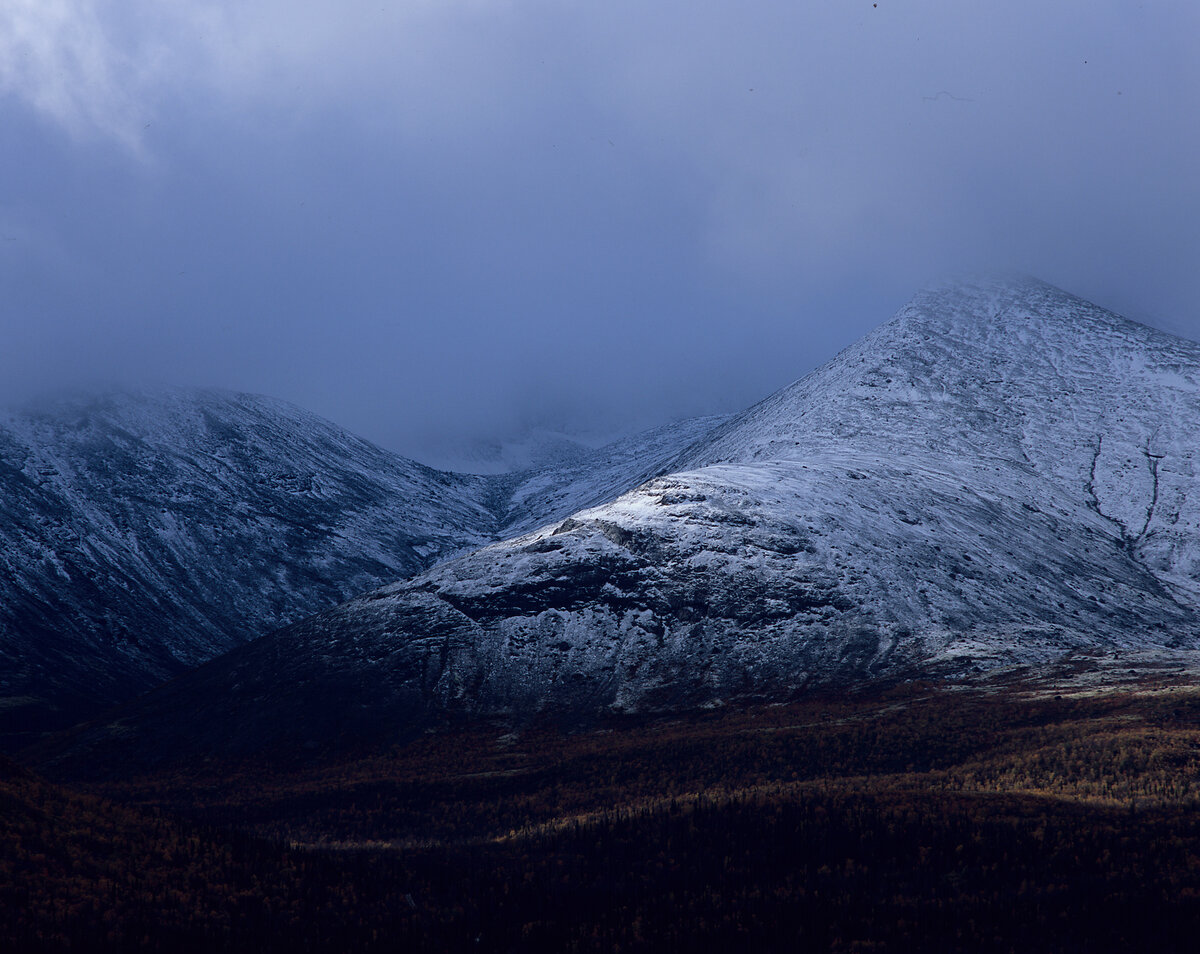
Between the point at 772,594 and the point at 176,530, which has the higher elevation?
the point at 176,530

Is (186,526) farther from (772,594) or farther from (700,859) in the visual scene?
(700,859)

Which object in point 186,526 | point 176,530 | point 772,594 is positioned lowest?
point 772,594

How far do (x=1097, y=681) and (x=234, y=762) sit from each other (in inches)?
1987

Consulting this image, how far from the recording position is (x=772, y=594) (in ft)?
218

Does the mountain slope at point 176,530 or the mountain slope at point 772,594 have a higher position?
the mountain slope at point 176,530

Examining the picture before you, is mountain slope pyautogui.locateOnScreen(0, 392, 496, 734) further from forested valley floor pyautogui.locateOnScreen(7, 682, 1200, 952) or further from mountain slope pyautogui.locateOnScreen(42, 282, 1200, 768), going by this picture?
forested valley floor pyautogui.locateOnScreen(7, 682, 1200, 952)

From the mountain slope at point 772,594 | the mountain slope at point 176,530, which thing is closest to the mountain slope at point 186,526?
the mountain slope at point 176,530

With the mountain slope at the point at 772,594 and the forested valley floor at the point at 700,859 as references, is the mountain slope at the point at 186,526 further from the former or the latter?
the forested valley floor at the point at 700,859

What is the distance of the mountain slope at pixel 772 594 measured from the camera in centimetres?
5744

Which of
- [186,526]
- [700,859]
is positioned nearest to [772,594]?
[700,859]

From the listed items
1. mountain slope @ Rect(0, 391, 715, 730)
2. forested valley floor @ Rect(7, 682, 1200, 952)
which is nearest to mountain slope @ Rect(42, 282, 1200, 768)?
forested valley floor @ Rect(7, 682, 1200, 952)

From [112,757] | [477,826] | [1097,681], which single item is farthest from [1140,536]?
[112,757]

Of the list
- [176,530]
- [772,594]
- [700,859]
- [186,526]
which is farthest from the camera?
[186,526]

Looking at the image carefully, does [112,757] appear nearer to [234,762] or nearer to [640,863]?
[234,762]
